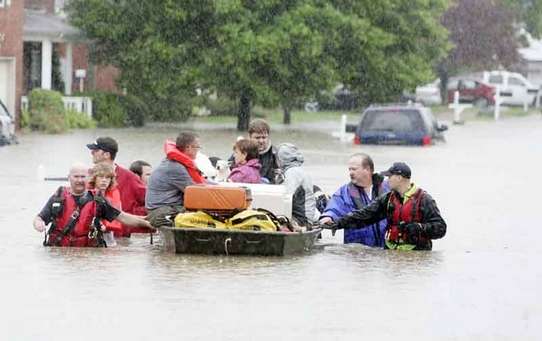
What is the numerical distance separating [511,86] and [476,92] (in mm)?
2888

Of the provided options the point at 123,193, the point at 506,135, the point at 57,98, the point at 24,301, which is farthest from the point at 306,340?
the point at 506,135

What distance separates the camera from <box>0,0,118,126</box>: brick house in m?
48.6

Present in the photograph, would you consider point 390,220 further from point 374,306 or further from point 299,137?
point 299,137

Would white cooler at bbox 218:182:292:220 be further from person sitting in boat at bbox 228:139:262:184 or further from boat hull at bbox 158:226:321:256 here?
person sitting in boat at bbox 228:139:262:184

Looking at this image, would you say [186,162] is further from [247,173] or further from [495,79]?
[495,79]

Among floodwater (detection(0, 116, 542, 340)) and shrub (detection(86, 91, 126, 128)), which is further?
shrub (detection(86, 91, 126, 128))


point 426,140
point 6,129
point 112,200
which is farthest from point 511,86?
point 112,200

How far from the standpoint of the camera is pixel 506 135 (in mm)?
56250

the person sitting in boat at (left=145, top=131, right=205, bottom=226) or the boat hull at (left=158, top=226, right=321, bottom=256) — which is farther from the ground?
the person sitting in boat at (left=145, top=131, right=205, bottom=226)

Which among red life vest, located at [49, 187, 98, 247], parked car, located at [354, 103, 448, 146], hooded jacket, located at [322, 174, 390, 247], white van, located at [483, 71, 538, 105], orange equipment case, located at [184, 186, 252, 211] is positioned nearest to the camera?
orange equipment case, located at [184, 186, 252, 211]

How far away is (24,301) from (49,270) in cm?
193

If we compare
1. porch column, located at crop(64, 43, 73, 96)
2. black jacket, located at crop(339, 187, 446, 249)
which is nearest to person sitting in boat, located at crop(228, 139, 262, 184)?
black jacket, located at crop(339, 187, 446, 249)

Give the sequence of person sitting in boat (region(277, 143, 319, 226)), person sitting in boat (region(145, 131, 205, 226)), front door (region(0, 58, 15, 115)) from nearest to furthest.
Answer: person sitting in boat (region(145, 131, 205, 226)) → person sitting in boat (region(277, 143, 319, 226)) → front door (region(0, 58, 15, 115))

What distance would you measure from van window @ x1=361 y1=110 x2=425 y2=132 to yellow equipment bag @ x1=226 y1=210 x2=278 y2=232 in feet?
89.5
